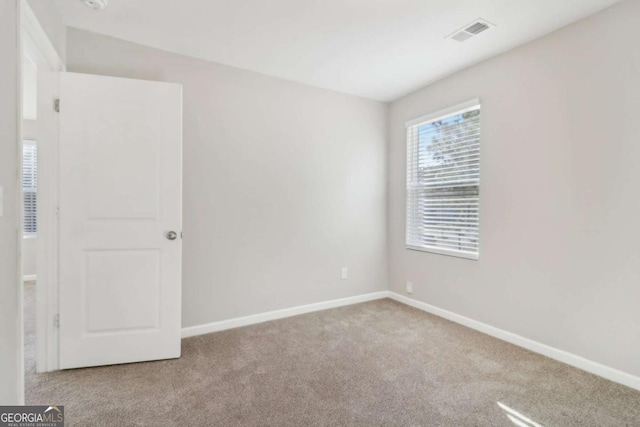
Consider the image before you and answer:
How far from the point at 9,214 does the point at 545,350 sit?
3.51 metres

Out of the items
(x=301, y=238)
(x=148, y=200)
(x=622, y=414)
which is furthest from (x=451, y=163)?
(x=148, y=200)

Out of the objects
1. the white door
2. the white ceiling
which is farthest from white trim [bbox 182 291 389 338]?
the white ceiling

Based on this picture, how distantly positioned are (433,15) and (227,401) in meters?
2.90

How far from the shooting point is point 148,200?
229cm

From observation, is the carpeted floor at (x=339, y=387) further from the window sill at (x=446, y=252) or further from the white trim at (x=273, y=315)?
the window sill at (x=446, y=252)

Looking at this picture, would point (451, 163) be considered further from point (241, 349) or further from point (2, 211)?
point (2, 211)

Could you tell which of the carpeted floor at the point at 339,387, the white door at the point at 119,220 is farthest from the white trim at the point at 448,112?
the white door at the point at 119,220

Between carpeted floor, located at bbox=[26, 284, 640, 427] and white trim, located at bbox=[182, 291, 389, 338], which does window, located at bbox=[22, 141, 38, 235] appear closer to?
carpeted floor, located at bbox=[26, 284, 640, 427]

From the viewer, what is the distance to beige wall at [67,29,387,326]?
2734 millimetres

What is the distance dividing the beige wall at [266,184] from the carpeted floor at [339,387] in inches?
25.6

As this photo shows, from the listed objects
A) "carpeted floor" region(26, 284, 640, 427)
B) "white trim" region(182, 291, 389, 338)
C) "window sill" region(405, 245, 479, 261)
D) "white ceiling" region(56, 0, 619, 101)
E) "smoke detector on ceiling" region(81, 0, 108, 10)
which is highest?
"white ceiling" region(56, 0, 619, 101)

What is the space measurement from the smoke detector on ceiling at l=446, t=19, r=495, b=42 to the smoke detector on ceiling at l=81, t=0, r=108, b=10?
251 cm

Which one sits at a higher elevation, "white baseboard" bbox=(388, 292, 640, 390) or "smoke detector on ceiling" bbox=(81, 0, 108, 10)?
"smoke detector on ceiling" bbox=(81, 0, 108, 10)

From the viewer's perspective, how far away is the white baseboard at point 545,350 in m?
2.01
